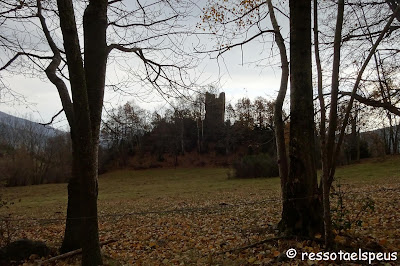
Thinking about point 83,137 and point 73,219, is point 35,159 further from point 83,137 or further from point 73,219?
point 83,137

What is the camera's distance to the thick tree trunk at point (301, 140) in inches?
200

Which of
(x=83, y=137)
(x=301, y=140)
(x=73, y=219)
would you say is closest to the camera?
(x=83, y=137)

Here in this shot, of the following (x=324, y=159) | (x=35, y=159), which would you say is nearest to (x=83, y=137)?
(x=324, y=159)

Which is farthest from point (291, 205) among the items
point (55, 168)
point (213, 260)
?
point (55, 168)

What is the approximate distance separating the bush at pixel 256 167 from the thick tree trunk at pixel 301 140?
30.4 metres

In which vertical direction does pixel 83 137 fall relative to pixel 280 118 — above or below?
below

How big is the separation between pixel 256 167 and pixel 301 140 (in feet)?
104

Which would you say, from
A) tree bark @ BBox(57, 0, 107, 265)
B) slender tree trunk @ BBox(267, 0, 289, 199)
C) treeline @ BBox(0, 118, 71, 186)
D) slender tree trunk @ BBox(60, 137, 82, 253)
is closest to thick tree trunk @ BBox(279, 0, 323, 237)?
slender tree trunk @ BBox(267, 0, 289, 199)

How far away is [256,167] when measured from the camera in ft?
119

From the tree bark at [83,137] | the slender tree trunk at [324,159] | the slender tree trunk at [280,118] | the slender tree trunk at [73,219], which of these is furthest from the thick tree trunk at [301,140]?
the slender tree trunk at [73,219]

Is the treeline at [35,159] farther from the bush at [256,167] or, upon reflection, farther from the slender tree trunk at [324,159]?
the slender tree trunk at [324,159]

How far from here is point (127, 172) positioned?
5459 centimetres

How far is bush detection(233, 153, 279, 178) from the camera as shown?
1390 inches

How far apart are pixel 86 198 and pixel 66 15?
7.94 ft
